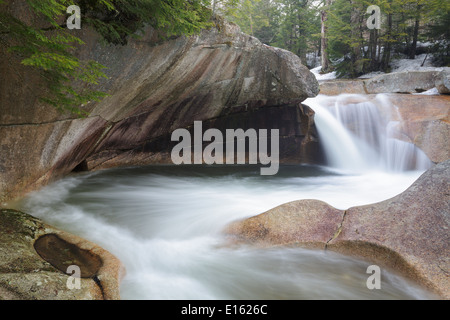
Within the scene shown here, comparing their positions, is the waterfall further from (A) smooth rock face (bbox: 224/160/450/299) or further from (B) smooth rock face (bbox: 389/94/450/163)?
(A) smooth rock face (bbox: 224/160/450/299)

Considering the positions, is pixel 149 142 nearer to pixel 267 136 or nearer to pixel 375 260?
pixel 267 136

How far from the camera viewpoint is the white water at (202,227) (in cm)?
350

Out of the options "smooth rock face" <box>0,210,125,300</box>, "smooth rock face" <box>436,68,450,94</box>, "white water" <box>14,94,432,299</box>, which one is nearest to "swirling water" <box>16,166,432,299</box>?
"white water" <box>14,94,432,299</box>

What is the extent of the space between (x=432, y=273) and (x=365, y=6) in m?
15.7

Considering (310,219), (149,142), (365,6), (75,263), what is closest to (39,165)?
(75,263)

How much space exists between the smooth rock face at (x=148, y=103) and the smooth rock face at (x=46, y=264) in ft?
4.40

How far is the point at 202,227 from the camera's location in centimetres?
507

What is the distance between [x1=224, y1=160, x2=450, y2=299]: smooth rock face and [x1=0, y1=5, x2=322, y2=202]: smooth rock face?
356 cm

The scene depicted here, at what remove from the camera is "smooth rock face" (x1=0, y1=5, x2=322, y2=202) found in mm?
4625

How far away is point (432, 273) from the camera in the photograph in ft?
11.0

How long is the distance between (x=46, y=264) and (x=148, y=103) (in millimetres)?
5036

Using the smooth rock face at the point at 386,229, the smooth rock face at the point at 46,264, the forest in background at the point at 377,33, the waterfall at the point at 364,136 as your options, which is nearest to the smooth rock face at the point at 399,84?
the waterfall at the point at 364,136

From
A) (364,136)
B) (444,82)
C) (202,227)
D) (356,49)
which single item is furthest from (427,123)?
→ (356,49)

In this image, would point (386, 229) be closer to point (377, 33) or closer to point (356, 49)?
point (356, 49)
